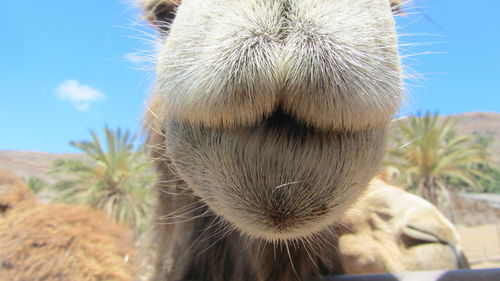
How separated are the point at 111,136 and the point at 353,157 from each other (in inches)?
761

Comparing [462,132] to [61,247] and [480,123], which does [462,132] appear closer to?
[480,123]

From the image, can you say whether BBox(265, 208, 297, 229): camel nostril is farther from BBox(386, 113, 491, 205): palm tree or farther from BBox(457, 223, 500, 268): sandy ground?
BBox(457, 223, 500, 268): sandy ground

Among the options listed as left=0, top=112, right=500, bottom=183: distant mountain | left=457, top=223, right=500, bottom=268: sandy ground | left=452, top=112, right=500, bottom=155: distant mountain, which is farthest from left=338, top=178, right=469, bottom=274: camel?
left=452, top=112, right=500, bottom=155: distant mountain

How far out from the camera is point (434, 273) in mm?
1621

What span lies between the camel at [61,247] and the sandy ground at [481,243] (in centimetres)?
2393

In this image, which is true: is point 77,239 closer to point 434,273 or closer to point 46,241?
point 46,241

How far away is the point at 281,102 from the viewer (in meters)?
1.21

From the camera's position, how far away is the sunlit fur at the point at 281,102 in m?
1.16

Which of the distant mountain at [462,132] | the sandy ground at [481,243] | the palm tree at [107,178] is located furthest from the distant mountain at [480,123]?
the palm tree at [107,178]

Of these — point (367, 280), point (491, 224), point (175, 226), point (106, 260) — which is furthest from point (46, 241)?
point (491, 224)

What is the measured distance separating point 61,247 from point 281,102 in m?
2.09

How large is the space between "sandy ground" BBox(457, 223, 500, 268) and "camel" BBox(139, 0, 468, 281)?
24995 millimetres

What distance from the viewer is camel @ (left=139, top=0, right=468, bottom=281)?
116 centimetres

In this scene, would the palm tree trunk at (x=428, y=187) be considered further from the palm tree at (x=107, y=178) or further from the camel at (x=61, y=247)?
the camel at (x=61, y=247)
